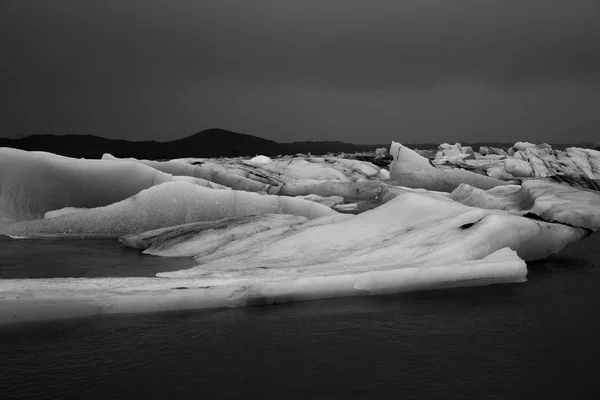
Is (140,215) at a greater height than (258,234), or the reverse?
(140,215)

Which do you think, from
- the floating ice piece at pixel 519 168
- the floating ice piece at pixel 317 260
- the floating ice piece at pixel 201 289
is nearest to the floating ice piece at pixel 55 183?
the floating ice piece at pixel 317 260

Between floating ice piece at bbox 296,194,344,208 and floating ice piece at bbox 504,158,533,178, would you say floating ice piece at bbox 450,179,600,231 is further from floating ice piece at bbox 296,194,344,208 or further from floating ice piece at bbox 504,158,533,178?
floating ice piece at bbox 504,158,533,178

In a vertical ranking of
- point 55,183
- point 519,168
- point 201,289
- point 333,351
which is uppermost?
point 519,168

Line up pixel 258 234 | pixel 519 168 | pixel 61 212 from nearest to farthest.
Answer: pixel 258 234
pixel 61 212
pixel 519 168

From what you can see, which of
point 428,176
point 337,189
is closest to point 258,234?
point 337,189

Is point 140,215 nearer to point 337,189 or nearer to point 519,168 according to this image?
point 337,189

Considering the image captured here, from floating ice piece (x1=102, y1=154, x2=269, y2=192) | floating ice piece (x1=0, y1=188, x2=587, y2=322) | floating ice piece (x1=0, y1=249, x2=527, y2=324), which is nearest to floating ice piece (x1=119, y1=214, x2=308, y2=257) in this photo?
floating ice piece (x1=0, y1=188, x2=587, y2=322)
